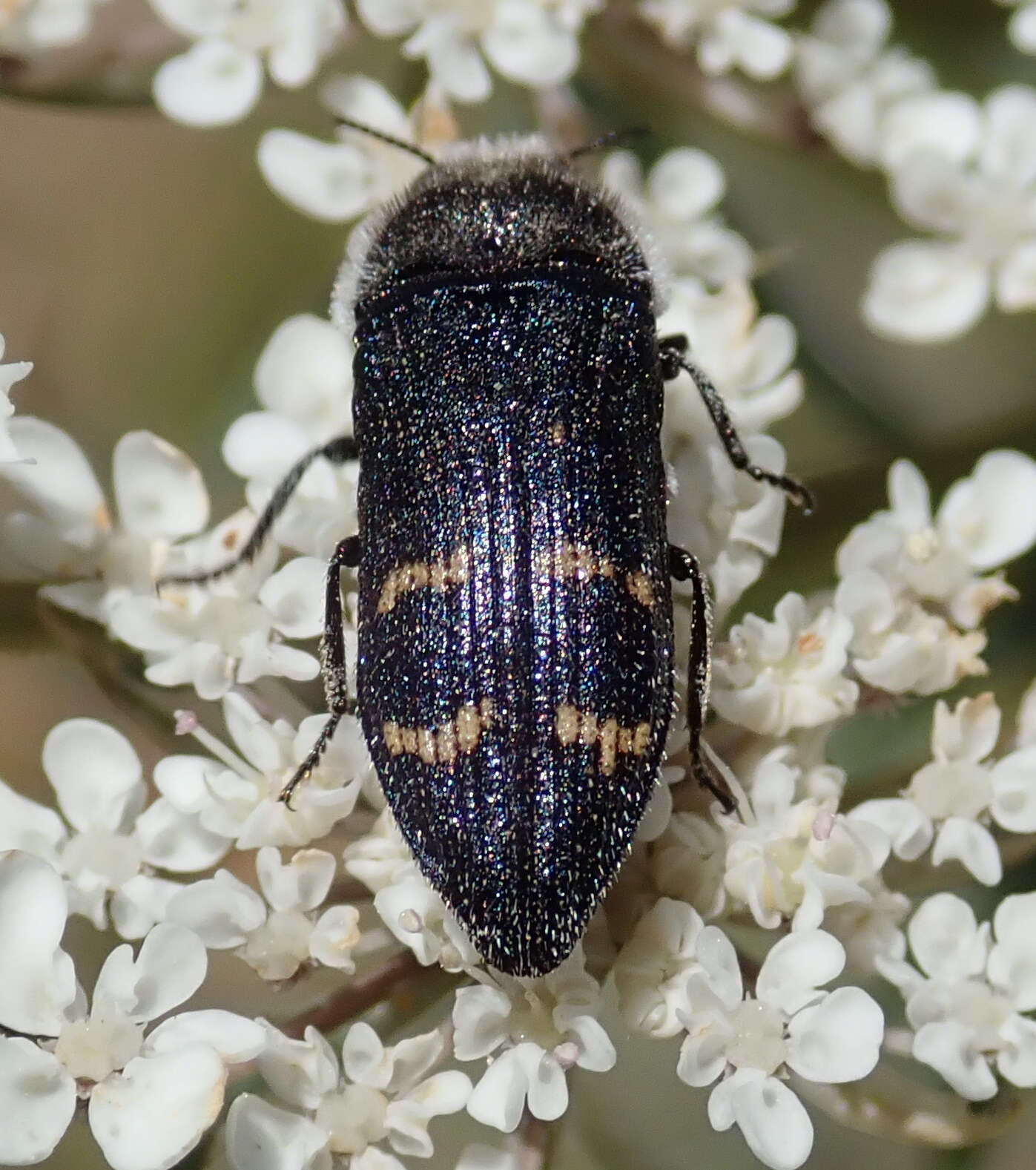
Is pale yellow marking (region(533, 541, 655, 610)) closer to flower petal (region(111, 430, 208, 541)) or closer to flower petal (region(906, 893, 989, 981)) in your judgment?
flower petal (region(906, 893, 989, 981))

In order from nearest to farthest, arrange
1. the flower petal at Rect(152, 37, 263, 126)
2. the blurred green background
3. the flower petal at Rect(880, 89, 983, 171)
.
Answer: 1. the flower petal at Rect(152, 37, 263, 126)
2. the blurred green background
3. the flower petal at Rect(880, 89, 983, 171)

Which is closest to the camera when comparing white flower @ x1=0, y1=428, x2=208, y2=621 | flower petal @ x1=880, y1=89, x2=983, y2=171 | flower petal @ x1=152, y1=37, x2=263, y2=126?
white flower @ x1=0, y1=428, x2=208, y2=621

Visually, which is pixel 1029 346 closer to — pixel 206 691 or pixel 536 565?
pixel 536 565

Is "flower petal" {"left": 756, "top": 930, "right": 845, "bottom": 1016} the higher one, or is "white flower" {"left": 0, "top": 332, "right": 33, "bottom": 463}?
"white flower" {"left": 0, "top": 332, "right": 33, "bottom": 463}

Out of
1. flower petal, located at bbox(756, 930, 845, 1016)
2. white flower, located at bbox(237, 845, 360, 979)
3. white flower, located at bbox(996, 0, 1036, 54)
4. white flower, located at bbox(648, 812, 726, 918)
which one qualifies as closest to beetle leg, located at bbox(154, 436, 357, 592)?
white flower, located at bbox(237, 845, 360, 979)

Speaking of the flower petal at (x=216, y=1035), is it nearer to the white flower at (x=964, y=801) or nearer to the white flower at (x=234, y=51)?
the white flower at (x=964, y=801)

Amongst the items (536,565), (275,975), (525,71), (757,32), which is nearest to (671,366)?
(536,565)

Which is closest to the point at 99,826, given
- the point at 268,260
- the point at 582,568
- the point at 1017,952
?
the point at 582,568
